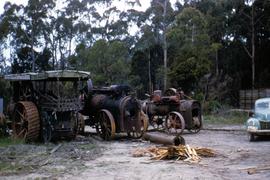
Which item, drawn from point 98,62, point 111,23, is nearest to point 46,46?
point 111,23

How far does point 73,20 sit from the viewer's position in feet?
159

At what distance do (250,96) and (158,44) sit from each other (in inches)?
535

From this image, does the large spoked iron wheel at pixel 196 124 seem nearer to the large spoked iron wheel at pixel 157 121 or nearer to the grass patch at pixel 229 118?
the large spoked iron wheel at pixel 157 121

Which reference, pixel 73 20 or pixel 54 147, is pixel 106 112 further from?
pixel 73 20

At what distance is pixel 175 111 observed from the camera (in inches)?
810

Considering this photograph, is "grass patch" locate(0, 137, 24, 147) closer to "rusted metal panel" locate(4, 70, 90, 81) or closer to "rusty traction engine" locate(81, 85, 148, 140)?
"rusted metal panel" locate(4, 70, 90, 81)

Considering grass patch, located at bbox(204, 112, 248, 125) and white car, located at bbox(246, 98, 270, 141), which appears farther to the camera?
grass patch, located at bbox(204, 112, 248, 125)

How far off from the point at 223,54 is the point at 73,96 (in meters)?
27.4

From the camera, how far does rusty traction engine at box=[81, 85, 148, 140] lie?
17.4 meters

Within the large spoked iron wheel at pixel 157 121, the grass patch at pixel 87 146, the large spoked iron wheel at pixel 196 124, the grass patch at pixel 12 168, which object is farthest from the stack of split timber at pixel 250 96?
the grass patch at pixel 12 168

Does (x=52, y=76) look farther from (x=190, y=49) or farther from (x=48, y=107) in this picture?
(x=190, y=49)

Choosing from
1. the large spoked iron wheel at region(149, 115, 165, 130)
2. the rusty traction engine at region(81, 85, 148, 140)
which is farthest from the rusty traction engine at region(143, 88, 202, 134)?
the rusty traction engine at region(81, 85, 148, 140)

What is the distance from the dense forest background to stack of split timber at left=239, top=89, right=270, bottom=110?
218 centimetres

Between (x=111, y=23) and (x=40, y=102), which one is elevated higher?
Result: (x=111, y=23)
